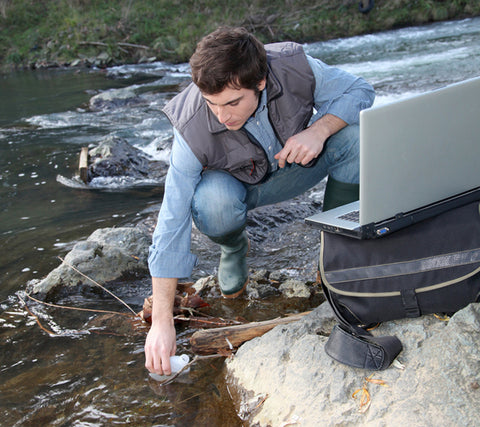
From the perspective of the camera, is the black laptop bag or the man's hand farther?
the man's hand

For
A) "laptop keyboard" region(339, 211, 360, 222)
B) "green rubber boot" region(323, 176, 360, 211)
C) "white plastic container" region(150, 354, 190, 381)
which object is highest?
"laptop keyboard" region(339, 211, 360, 222)

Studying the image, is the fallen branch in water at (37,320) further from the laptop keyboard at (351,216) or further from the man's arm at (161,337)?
the laptop keyboard at (351,216)

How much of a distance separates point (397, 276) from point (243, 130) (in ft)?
3.33

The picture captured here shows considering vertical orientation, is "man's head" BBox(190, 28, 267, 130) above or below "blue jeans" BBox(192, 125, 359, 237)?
above

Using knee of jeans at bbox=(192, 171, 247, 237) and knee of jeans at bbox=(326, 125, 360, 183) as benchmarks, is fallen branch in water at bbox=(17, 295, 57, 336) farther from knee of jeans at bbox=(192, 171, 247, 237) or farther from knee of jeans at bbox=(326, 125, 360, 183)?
knee of jeans at bbox=(326, 125, 360, 183)

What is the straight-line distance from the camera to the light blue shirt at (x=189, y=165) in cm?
206

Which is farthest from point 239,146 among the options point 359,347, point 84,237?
point 84,237

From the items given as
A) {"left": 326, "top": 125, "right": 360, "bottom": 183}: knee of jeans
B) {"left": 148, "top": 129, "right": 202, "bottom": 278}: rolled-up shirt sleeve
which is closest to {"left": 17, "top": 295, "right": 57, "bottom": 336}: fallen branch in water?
{"left": 148, "top": 129, "right": 202, "bottom": 278}: rolled-up shirt sleeve

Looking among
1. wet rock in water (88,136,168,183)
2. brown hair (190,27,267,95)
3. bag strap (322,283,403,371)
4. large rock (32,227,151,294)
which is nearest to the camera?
bag strap (322,283,403,371)

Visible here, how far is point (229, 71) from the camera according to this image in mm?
2021

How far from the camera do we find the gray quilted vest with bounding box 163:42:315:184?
2.29 metres

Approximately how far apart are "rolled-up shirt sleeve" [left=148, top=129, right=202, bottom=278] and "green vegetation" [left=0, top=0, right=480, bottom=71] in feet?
47.4

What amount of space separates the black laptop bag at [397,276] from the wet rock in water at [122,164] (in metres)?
3.67

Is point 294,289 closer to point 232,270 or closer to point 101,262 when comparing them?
point 232,270
